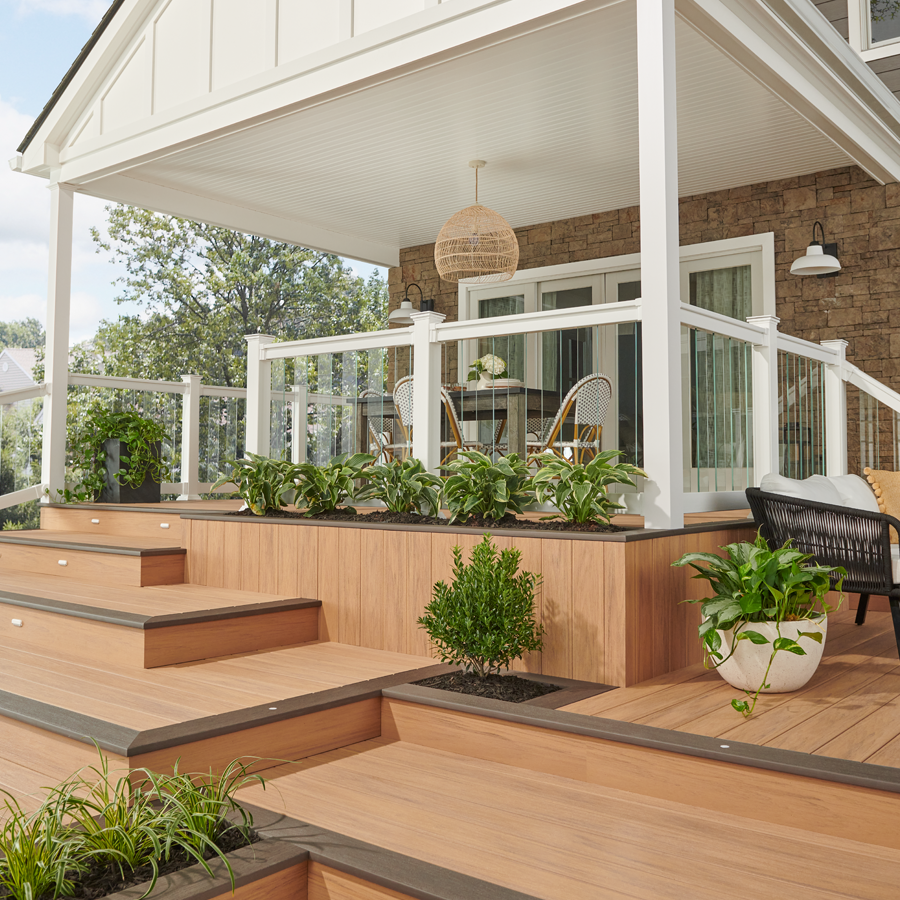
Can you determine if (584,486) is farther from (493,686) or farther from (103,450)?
(103,450)

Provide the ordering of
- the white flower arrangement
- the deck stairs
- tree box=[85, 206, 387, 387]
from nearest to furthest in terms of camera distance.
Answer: the deck stairs → the white flower arrangement → tree box=[85, 206, 387, 387]

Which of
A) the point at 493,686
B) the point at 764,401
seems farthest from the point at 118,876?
the point at 764,401

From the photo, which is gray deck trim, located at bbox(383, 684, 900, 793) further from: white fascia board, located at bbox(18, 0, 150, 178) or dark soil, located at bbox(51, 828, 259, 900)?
white fascia board, located at bbox(18, 0, 150, 178)

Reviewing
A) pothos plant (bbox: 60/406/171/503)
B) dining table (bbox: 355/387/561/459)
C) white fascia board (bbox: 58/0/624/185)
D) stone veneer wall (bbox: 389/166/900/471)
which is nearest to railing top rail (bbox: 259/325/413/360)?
dining table (bbox: 355/387/561/459)

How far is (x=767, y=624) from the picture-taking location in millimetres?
3021

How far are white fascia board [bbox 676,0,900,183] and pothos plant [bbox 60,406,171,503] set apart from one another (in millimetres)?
4645

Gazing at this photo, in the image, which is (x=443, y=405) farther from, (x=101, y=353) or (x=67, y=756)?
(x=101, y=353)

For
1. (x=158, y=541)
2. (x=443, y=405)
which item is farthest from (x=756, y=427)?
(x=158, y=541)

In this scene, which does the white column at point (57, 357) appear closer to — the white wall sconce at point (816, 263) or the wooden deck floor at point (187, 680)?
the wooden deck floor at point (187, 680)

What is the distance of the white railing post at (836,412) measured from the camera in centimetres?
577

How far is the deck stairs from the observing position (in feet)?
6.60

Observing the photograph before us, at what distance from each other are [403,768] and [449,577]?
105 centimetres

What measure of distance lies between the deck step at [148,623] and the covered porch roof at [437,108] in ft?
9.49

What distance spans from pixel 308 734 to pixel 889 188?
575 cm
